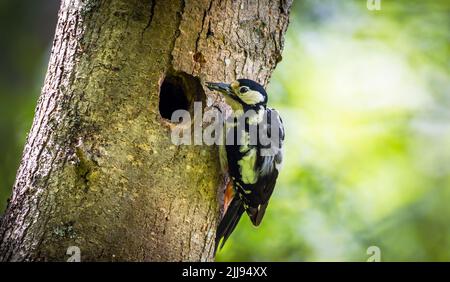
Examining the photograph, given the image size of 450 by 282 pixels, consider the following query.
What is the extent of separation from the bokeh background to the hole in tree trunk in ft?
8.04

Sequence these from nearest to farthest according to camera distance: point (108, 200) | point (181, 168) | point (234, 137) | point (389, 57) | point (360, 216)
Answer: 1. point (108, 200)
2. point (181, 168)
3. point (234, 137)
4. point (360, 216)
5. point (389, 57)

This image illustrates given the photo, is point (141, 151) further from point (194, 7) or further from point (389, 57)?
point (389, 57)

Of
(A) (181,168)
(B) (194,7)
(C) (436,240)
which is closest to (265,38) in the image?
(B) (194,7)

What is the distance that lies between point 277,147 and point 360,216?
3.32 meters

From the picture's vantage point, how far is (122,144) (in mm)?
3615

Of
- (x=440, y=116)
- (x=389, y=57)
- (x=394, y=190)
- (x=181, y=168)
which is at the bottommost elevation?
(x=181, y=168)

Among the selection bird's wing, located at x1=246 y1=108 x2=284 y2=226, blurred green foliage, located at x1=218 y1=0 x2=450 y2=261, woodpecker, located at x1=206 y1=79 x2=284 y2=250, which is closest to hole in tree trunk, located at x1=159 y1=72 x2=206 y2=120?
woodpecker, located at x1=206 y1=79 x2=284 y2=250

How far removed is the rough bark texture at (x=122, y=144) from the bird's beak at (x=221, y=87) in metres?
0.07

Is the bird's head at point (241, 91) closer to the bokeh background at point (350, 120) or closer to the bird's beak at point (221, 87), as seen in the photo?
the bird's beak at point (221, 87)

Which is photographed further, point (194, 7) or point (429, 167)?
point (429, 167)

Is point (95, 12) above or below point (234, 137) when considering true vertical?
above

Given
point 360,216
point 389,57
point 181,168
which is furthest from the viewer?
point 389,57

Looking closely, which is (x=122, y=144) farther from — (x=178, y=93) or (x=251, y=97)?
(x=251, y=97)

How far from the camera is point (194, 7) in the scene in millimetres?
3928
